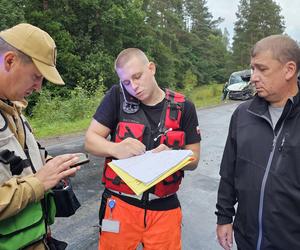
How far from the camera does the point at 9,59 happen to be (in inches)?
80.6

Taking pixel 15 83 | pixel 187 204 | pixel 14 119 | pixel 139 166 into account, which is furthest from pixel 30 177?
pixel 187 204

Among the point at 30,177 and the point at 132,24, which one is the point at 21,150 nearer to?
the point at 30,177

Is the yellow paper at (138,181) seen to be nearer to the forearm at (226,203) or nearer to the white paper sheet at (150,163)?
the white paper sheet at (150,163)

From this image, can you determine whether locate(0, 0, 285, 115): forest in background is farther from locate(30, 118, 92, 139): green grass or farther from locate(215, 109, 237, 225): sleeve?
locate(215, 109, 237, 225): sleeve

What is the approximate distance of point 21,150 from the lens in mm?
2066

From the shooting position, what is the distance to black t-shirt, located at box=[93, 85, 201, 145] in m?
2.84

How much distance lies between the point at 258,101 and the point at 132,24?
2992 cm

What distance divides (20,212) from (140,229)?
1.00 metres

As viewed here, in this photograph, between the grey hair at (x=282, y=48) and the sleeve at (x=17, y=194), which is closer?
the sleeve at (x=17, y=194)

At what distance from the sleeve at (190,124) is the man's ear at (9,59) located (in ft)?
4.23

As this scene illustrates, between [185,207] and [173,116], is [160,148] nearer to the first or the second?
[173,116]

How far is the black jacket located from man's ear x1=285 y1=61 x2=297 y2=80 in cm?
16

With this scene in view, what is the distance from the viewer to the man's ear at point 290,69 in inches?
99.6

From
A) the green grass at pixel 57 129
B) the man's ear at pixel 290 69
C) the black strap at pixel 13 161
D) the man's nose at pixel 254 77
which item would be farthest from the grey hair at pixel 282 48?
the green grass at pixel 57 129
